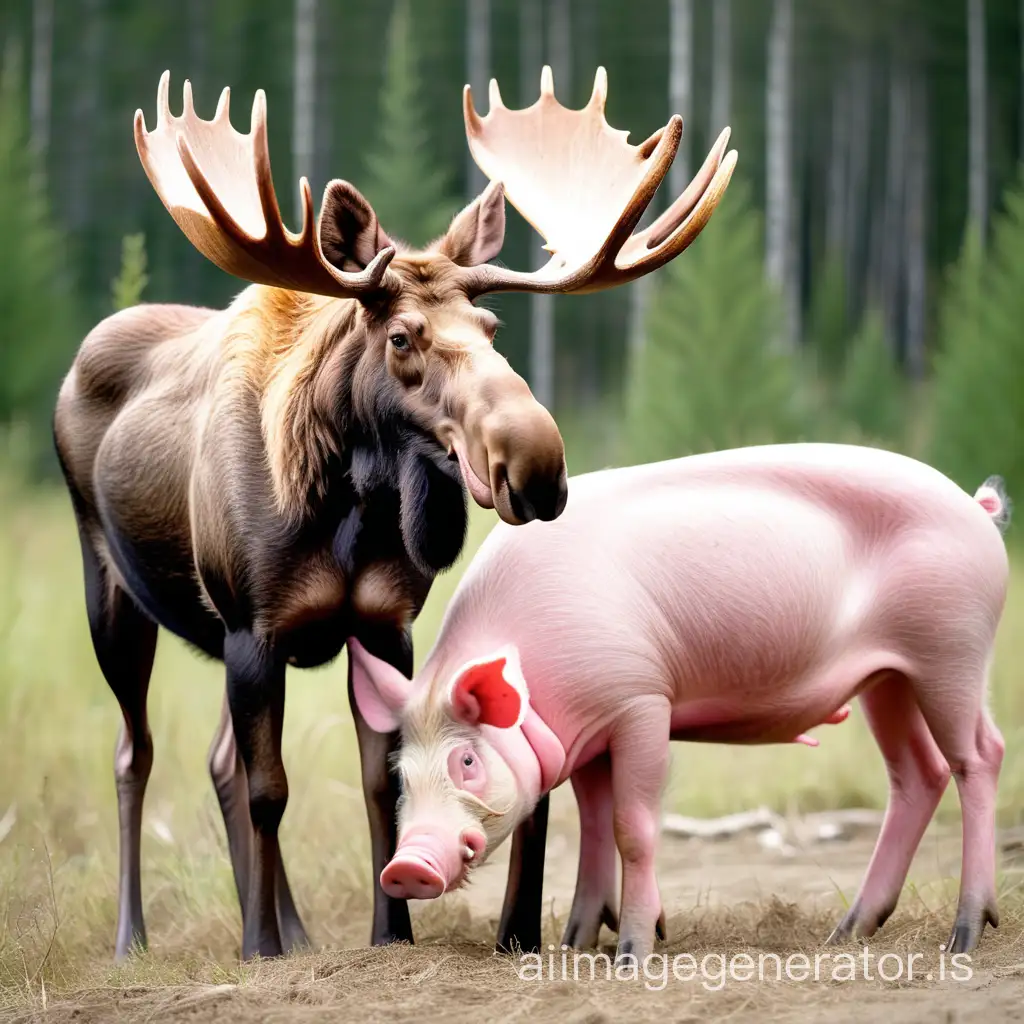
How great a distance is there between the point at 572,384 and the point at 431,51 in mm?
5675

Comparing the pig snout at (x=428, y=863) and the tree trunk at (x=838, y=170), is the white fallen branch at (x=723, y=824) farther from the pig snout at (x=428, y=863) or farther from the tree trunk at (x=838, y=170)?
the tree trunk at (x=838, y=170)

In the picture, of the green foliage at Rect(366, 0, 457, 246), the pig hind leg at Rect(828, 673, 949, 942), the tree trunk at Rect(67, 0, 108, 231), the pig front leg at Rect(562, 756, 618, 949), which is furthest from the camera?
the tree trunk at Rect(67, 0, 108, 231)

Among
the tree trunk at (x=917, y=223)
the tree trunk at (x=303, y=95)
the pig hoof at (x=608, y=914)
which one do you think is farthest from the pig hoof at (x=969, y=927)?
the tree trunk at (x=917, y=223)

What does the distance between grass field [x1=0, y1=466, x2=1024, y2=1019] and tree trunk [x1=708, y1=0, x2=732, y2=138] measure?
12.9m

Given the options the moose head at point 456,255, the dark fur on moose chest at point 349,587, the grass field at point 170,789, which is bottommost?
the grass field at point 170,789

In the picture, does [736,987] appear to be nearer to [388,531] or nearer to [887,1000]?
[887,1000]

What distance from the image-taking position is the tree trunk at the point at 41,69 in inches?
709

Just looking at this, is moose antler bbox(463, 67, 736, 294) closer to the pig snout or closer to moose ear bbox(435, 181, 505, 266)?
moose ear bbox(435, 181, 505, 266)

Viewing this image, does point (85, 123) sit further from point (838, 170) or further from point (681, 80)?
point (838, 170)

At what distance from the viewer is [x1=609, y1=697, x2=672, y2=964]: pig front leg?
3.19 meters

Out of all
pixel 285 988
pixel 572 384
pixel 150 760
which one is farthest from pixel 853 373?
pixel 285 988

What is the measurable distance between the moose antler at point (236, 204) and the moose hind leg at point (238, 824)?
141 centimetres

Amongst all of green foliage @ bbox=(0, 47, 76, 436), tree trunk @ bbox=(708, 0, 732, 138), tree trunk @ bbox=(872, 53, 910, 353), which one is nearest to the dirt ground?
green foliage @ bbox=(0, 47, 76, 436)

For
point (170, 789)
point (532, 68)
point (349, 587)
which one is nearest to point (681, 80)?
point (532, 68)
